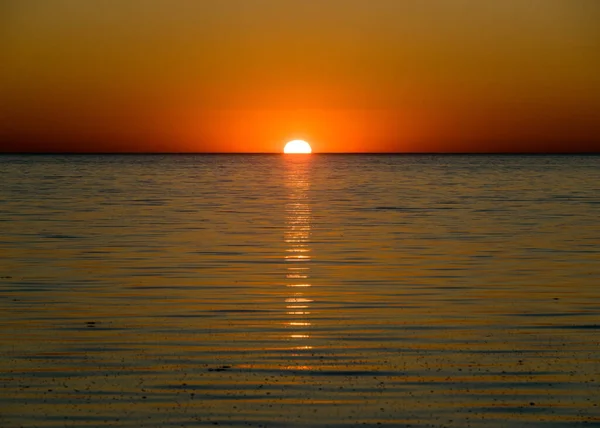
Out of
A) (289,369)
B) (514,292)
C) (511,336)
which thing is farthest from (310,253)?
(289,369)

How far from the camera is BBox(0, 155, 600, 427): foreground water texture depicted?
1076cm

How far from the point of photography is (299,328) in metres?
15.3

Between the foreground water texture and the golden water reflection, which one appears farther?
the golden water reflection

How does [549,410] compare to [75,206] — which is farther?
[75,206]

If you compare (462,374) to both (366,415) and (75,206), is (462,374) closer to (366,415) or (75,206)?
(366,415)

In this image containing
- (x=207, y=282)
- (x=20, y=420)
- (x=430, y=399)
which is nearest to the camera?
(x=20, y=420)

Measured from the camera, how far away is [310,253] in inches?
1060

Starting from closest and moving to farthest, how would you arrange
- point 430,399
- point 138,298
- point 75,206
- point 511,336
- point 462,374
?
point 430,399
point 462,374
point 511,336
point 138,298
point 75,206

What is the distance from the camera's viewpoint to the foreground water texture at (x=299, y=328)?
10.8 metres

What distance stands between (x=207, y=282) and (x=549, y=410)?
11.0 meters

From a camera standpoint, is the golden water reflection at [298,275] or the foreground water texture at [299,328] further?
the golden water reflection at [298,275]

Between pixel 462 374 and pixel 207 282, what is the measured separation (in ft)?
30.6

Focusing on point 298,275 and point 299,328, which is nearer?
point 299,328

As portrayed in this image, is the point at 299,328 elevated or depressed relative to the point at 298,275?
elevated
